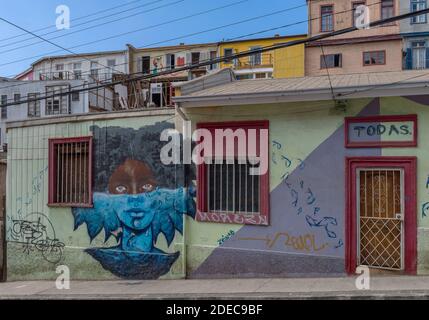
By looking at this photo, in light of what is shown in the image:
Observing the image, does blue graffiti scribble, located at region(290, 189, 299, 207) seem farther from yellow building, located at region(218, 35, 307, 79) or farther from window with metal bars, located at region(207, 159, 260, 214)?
yellow building, located at region(218, 35, 307, 79)

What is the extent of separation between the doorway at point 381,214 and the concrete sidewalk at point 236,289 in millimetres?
363

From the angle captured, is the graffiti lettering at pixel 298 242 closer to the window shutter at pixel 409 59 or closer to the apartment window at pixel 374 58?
the apartment window at pixel 374 58

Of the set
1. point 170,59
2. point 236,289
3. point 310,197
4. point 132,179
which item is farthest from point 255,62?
point 236,289

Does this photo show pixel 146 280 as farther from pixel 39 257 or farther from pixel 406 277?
pixel 406 277

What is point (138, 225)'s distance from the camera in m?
8.73

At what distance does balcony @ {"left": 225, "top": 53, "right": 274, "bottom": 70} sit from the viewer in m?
32.7

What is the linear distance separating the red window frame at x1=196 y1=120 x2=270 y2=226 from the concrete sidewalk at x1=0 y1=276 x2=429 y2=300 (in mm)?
1132

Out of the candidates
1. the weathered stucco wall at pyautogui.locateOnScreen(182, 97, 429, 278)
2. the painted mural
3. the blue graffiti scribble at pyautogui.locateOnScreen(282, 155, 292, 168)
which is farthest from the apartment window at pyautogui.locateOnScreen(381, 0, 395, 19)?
the painted mural

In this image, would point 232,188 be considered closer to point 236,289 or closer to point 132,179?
point 236,289

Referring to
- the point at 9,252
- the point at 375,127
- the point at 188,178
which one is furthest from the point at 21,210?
the point at 375,127

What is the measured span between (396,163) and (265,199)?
7.81ft

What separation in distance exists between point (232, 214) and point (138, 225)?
2160 millimetres

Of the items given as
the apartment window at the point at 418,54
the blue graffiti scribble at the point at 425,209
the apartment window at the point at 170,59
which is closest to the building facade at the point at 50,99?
the apartment window at the point at 170,59

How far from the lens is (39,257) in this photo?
9.92 meters
